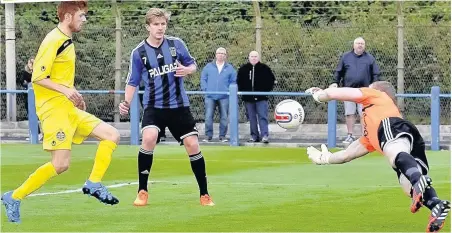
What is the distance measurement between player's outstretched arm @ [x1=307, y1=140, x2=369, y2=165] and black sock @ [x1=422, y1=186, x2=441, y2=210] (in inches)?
51.5

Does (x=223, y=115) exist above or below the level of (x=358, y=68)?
below

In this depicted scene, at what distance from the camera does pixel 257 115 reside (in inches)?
904

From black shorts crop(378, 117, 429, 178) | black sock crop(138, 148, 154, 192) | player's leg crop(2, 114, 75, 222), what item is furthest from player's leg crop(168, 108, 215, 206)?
black shorts crop(378, 117, 429, 178)

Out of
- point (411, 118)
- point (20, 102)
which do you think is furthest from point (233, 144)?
point (20, 102)

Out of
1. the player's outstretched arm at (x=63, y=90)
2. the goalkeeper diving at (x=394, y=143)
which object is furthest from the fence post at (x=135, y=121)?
the player's outstretched arm at (x=63, y=90)

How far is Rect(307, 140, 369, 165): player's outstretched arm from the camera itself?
10852mm

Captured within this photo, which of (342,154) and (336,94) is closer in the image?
(336,94)

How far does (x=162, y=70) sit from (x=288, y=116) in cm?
633

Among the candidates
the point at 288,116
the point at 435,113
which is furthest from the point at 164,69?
the point at 435,113

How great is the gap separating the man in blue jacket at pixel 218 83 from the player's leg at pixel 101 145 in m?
12.0

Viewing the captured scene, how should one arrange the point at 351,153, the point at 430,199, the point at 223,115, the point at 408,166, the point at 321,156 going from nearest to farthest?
the point at 430,199 < the point at 408,166 < the point at 351,153 < the point at 321,156 < the point at 223,115

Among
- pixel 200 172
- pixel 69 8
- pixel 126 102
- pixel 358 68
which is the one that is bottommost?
pixel 200 172

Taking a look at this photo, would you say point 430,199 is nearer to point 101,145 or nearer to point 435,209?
point 435,209

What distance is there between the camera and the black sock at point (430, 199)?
31.0ft
